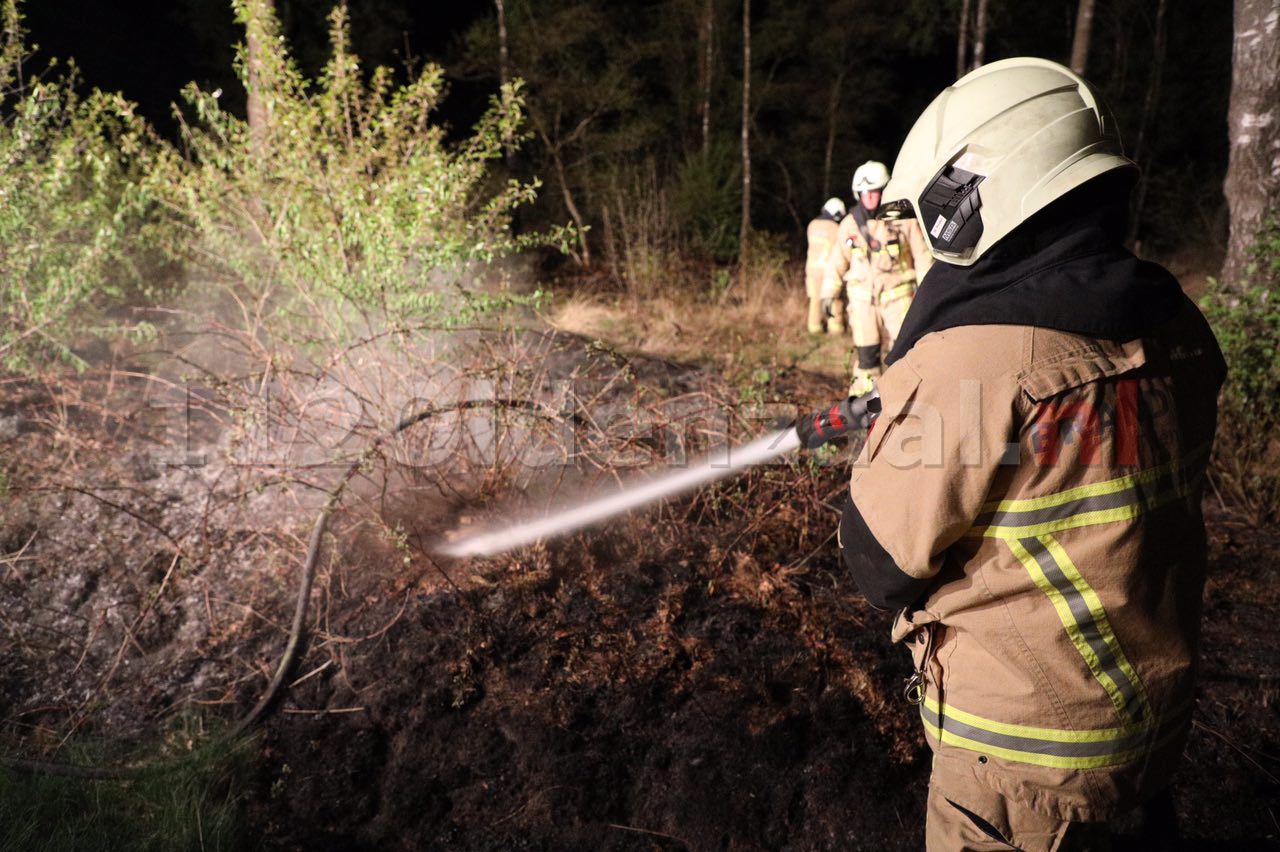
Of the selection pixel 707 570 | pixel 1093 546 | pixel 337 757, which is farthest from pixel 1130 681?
pixel 337 757

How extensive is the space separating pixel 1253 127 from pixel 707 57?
11995 millimetres

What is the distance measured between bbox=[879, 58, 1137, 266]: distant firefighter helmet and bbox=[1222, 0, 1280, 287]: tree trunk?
14.2 feet

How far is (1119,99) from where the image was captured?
17688 mm

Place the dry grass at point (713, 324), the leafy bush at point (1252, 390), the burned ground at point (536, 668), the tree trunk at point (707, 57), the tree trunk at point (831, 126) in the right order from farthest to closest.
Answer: the tree trunk at point (831, 126) < the tree trunk at point (707, 57) < the dry grass at point (713, 324) < the leafy bush at point (1252, 390) < the burned ground at point (536, 668)

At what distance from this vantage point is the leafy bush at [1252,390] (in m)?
4.07

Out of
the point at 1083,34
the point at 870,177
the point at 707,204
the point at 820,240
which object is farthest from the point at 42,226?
the point at 1083,34

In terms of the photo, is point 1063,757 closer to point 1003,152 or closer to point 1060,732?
point 1060,732

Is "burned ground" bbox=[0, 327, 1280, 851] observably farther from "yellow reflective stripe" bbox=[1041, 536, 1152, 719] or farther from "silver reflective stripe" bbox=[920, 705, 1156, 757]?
"yellow reflective stripe" bbox=[1041, 536, 1152, 719]

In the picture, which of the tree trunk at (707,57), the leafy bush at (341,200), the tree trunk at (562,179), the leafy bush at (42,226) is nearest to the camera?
the leafy bush at (341,200)

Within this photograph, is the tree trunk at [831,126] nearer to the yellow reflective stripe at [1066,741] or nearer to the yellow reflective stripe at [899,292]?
the yellow reflective stripe at [899,292]

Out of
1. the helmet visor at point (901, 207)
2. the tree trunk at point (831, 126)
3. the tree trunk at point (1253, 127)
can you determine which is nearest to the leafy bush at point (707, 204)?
the tree trunk at point (831, 126)

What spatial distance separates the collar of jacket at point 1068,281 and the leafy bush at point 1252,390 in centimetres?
363

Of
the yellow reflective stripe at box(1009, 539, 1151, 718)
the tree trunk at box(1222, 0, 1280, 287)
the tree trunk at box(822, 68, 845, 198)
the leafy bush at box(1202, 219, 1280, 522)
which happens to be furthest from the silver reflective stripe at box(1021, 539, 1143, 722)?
the tree trunk at box(822, 68, 845, 198)

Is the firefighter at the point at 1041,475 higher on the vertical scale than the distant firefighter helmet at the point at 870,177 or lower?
lower
